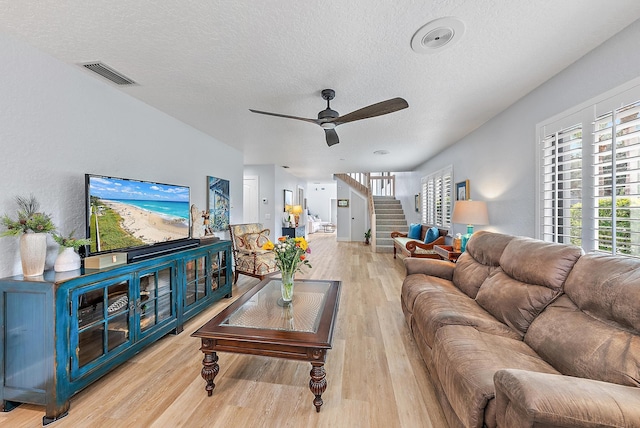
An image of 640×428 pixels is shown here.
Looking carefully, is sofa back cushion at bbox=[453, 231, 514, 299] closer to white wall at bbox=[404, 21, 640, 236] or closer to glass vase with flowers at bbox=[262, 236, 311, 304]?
white wall at bbox=[404, 21, 640, 236]

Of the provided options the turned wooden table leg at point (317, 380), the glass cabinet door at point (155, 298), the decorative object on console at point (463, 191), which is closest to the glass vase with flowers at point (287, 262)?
the turned wooden table leg at point (317, 380)

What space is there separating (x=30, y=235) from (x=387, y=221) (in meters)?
7.86

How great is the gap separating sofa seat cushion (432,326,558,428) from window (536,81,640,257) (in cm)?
110

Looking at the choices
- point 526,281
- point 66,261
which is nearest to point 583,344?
point 526,281

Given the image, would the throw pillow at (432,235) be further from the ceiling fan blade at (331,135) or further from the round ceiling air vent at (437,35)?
the round ceiling air vent at (437,35)

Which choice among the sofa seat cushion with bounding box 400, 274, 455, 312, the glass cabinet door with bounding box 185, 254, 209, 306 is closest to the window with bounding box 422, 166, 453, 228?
the sofa seat cushion with bounding box 400, 274, 455, 312

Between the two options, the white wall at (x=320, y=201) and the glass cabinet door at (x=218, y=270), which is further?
the white wall at (x=320, y=201)

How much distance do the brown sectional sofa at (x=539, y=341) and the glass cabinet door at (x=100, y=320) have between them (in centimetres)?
231

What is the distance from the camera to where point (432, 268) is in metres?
2.97

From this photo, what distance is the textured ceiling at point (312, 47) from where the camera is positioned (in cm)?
156

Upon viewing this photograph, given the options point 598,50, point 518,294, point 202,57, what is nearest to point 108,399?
point 202,57

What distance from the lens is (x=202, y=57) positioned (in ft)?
6.68

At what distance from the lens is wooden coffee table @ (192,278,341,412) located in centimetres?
159

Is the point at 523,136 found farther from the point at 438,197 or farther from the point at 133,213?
the point at 133,213
